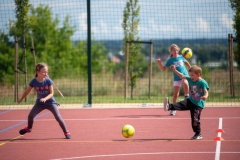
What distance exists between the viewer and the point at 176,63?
1322 cm

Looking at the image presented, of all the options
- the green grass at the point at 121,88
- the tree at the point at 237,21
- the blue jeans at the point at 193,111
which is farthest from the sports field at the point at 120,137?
the green grass at the point at 121,88

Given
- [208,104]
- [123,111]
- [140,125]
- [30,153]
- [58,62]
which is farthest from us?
[58,62]

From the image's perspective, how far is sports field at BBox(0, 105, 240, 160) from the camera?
25.3 feet

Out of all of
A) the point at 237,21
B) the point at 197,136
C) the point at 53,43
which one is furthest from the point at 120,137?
the point at 53,43

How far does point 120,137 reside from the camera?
378 inches

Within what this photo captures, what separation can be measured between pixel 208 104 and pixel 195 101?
706cm

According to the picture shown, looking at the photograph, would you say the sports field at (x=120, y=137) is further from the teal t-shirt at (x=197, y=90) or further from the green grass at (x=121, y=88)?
the green grass at (x=121, y=88)

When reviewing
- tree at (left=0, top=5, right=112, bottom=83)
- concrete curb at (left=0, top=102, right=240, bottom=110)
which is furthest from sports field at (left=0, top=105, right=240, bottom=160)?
tree at (left=0, top=5, right=112, bottom=83)

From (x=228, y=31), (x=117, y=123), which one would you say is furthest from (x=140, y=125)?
(x=228, y=31)

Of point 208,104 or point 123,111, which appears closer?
point 123,111

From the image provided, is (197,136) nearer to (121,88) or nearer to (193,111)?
(193,111)

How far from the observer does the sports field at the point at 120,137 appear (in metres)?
7.71

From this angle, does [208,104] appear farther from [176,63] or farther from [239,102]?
[176,63]

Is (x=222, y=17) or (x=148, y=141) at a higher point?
(x=222, y=17)
